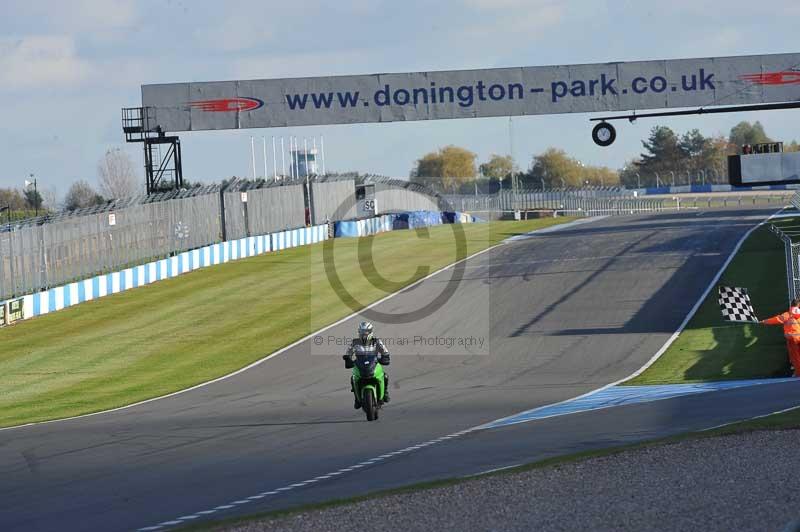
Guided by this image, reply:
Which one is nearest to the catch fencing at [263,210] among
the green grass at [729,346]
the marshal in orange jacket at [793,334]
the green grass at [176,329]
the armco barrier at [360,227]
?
the armco barrier at [360,227]

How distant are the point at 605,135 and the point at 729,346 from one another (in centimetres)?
619

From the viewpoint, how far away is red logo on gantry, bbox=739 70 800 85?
36.4 m

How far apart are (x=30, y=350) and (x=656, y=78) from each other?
21704mm

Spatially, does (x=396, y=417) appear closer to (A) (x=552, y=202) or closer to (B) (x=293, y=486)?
(B) (x=293, y=486)

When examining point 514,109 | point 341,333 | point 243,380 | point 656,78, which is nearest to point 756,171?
point 656,78

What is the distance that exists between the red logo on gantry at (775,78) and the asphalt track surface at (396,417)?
708cm

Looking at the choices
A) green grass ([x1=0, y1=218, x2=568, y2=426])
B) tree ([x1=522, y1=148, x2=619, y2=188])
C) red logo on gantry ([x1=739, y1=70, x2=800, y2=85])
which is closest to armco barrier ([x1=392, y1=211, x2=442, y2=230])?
green grass ([x1=0, y1=218, x2=568, y2=426])

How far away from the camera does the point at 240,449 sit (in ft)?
46.8

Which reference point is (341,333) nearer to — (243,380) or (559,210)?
(243,380)

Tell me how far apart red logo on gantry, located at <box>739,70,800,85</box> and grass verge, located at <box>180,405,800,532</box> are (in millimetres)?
24898

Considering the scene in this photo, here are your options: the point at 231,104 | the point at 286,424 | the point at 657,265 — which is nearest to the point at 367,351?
the point at 286,424

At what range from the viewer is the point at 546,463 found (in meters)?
11.6

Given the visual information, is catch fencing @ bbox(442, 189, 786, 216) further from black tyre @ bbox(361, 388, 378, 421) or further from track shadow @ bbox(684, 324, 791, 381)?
black tyre @ bbox(361, 388, 378, 421)
